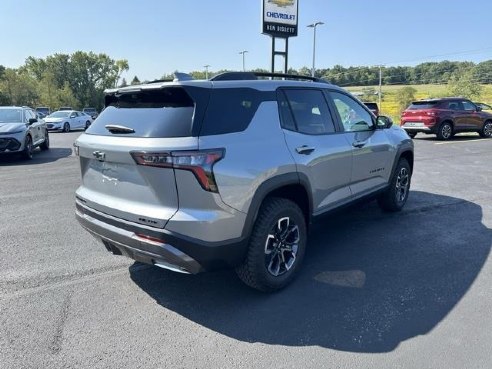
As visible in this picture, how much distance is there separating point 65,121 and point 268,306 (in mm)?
25786

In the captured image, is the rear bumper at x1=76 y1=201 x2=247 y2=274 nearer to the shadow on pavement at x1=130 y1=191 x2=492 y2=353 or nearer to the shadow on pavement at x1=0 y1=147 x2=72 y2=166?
the shadow on pavement at x1=130 y1=191 x2=492 y2=353

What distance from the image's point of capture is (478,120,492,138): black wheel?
57.9ft

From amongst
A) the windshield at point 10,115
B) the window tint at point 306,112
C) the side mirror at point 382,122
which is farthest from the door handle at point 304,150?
the windshield at point 10,115

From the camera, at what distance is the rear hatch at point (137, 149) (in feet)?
9.37

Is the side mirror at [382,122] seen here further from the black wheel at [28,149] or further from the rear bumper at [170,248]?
the black wheel at [28,149]

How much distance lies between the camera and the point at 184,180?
2799 millimetres

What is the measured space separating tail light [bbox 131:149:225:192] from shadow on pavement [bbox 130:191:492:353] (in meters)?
1.09

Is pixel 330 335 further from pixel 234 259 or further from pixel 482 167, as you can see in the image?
pixel 482 167

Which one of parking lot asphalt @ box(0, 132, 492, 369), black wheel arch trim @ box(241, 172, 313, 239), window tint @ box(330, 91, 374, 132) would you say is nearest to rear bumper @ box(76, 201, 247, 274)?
black wheel arch trim @ box(241, 172, 313, 239)

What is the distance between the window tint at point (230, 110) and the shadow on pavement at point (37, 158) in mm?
9717

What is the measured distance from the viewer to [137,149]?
2891 millimetres

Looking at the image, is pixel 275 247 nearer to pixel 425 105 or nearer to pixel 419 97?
pixel 425 105

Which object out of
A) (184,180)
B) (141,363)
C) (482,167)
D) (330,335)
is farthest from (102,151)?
(482,167)

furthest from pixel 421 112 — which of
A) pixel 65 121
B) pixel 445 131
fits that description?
pixel 65 121
